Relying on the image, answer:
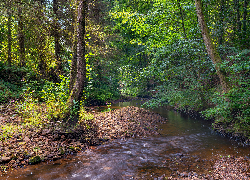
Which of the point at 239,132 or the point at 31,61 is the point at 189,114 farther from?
the point at 31,61

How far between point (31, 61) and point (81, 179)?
37.5 feet

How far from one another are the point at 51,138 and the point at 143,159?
3.51m

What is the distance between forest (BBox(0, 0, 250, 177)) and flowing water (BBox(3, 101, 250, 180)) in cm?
148

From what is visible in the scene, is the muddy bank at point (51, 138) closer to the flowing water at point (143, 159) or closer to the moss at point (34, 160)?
the moss at point (34, 160)

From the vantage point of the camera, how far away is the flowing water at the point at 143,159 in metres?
5.15

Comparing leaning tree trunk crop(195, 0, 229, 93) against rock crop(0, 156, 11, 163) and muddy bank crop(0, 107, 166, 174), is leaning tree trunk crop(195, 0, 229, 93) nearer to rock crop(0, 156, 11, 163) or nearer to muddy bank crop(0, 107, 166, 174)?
muddy bank crop(0, 107, 166, 174)

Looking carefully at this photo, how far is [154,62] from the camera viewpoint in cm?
1155

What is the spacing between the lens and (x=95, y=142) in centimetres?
766

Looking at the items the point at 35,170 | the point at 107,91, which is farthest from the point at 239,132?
the point at 107,91

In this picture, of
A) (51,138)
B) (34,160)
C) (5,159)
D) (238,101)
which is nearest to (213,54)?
(238,101)

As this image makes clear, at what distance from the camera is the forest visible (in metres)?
7.82

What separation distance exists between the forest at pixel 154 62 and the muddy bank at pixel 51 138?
0.82ft

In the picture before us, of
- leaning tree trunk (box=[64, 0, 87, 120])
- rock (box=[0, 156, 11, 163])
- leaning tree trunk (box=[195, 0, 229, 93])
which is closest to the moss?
rock (box=[0, 156, 11, 163])

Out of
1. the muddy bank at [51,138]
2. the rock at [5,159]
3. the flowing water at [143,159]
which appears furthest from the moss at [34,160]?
the rock at [5,159]
